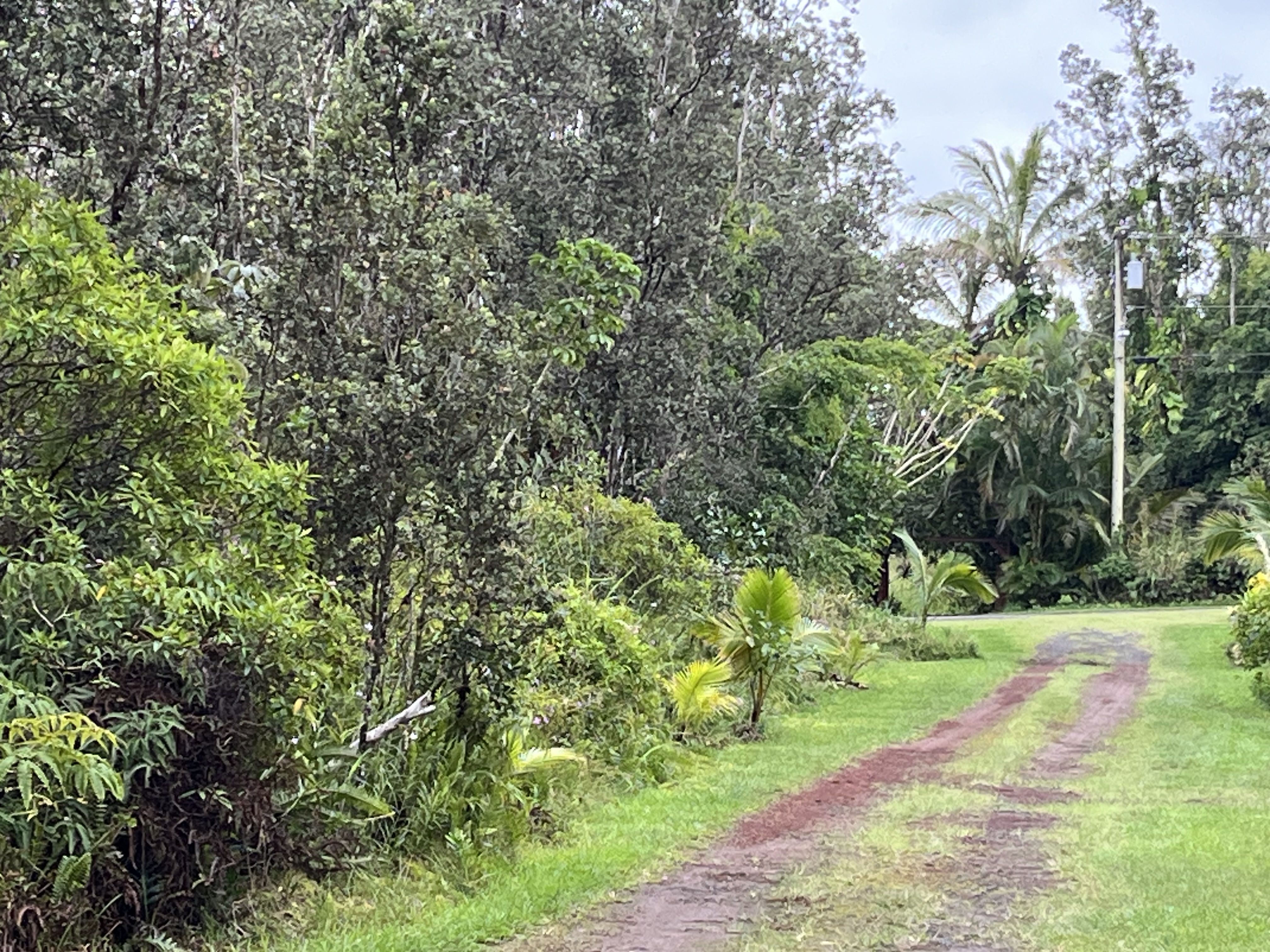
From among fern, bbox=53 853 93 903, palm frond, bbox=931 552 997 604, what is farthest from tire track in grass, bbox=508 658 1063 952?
palm frond, bbox=931 552 997 604

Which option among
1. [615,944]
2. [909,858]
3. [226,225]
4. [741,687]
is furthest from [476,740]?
[741,687]

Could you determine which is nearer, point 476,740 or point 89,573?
point 89,573

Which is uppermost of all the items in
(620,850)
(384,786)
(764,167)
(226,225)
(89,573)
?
(764,167)

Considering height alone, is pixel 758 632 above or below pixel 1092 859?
above

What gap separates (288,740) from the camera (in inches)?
220

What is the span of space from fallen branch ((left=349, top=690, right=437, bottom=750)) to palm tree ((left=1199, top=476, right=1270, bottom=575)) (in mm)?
12397

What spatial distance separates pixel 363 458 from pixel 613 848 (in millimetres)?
2794

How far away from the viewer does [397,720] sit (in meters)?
6.25

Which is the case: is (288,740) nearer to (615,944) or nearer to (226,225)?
(615,944)

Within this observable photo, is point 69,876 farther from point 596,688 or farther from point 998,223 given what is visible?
point 998,223

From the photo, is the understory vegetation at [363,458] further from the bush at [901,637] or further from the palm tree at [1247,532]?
the bush at [901,637]

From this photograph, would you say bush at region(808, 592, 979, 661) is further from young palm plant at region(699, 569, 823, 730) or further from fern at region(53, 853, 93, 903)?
fern at region(53, 853, 93, 903)

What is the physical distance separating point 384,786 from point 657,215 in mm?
9066

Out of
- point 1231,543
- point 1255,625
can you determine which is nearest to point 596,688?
point 1255,625
